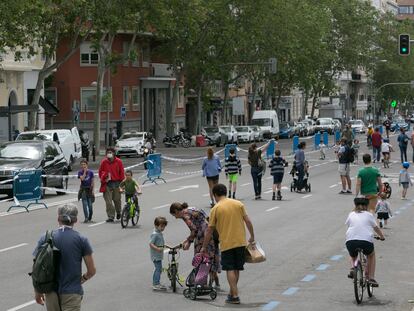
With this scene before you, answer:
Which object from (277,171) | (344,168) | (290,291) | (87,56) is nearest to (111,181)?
(277,171)

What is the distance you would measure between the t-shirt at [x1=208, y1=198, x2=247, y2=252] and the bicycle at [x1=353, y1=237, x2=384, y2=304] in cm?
156

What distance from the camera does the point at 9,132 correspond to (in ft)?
169

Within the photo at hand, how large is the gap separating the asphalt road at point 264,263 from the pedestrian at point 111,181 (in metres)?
0.62

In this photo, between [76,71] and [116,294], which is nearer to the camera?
[116,294]

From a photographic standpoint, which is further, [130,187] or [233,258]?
[130,187]

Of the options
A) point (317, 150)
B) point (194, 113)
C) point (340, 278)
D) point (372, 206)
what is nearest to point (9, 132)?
point (317, 150)

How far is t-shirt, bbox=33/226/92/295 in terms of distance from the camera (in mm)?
10180

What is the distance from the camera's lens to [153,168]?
40.5 metres

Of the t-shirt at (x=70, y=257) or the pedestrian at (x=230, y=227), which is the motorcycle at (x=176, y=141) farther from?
the t-shirt at (x=70, y=257)

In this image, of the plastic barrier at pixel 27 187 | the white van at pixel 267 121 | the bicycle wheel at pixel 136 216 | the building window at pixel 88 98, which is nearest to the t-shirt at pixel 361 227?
the bicycle wheel at pixel 136 216

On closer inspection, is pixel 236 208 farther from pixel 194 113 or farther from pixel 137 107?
pixel 194 113

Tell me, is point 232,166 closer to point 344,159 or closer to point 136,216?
point 344,159

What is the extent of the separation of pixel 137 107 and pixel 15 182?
182ft

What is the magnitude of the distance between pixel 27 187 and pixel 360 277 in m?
16.2
